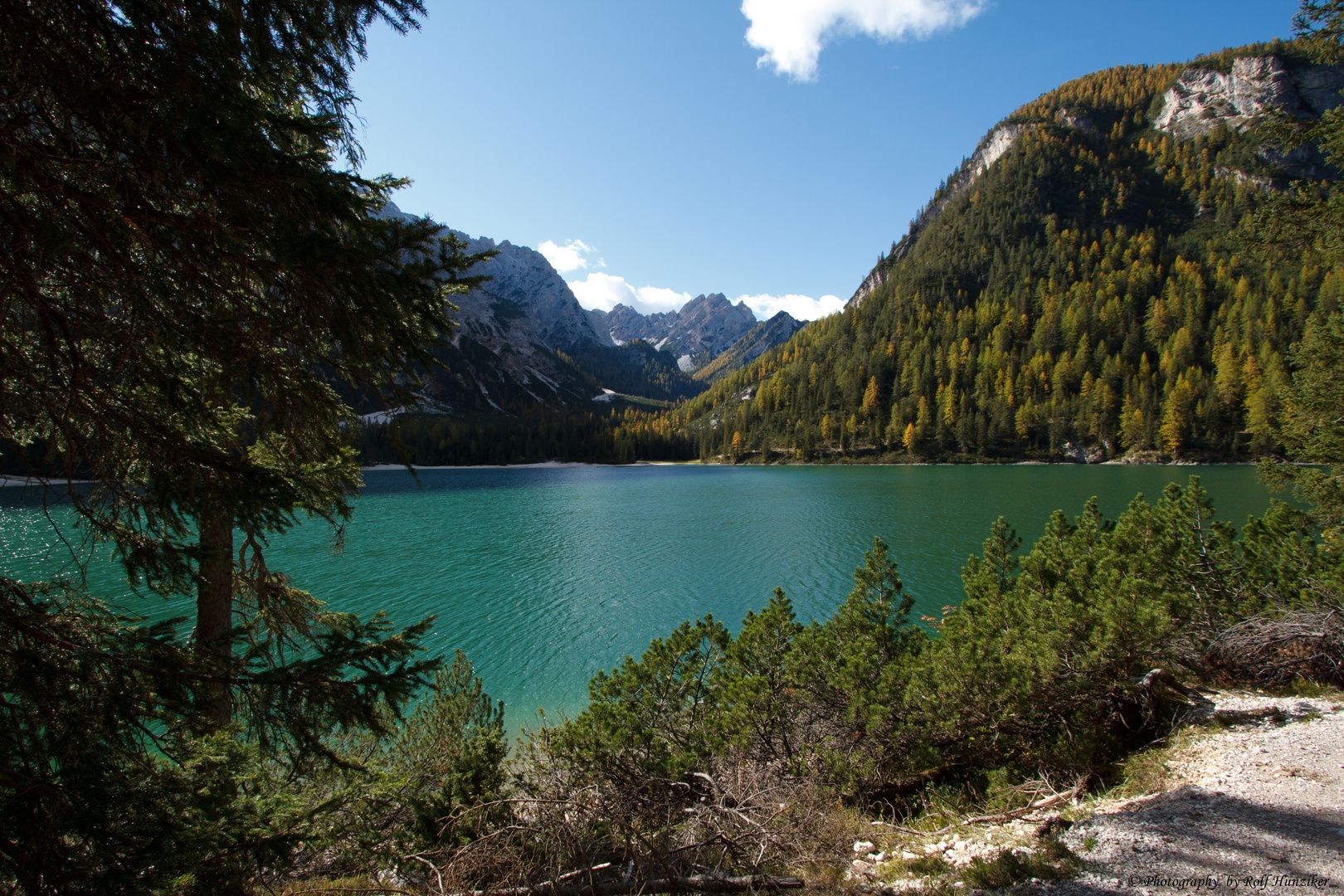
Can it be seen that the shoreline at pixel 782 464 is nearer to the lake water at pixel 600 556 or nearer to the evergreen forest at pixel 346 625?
the lake water at pixel 600 556

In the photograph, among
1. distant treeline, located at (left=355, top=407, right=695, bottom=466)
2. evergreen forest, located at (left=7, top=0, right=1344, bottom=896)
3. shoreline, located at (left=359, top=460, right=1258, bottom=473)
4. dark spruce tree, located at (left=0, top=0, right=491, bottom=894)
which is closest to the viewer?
dark spruce tree, located at (left=0, top=0, right=491, bottom=894)

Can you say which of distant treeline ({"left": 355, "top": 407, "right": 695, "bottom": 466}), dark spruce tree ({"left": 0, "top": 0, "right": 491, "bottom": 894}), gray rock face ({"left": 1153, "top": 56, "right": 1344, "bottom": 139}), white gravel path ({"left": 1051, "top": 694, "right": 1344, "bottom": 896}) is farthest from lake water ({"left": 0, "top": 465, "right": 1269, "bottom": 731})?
gray rock face ({"left": 1153, "top": 56, "right": 1344, "bottom": 139})

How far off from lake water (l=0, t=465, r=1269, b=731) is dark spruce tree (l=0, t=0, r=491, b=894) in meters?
1.23

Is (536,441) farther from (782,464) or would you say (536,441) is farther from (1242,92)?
(1242,92)

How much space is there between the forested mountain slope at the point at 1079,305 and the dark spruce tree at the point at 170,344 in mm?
99697

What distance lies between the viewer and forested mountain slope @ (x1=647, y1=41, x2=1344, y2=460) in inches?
3438

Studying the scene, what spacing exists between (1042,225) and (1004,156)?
1372 inches

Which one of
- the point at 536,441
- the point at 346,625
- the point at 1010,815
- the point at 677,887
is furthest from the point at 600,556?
the point at 536,441

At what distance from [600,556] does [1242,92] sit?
23644 centimetres

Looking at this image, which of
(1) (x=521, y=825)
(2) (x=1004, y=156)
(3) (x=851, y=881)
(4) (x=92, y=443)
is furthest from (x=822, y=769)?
(2) (x=1004, y=156)

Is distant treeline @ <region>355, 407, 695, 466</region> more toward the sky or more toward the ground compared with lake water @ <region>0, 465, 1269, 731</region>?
more toward the sky

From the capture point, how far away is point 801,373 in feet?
463

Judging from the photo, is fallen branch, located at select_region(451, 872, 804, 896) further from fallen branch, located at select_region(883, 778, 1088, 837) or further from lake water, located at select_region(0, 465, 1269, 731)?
lake water, located at select_region(0, 465, 1269, 731)

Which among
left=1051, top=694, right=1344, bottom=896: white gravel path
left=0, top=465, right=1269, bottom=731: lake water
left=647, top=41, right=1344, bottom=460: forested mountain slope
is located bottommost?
left=0, top=465, right=1269, bottom=731: lake water
